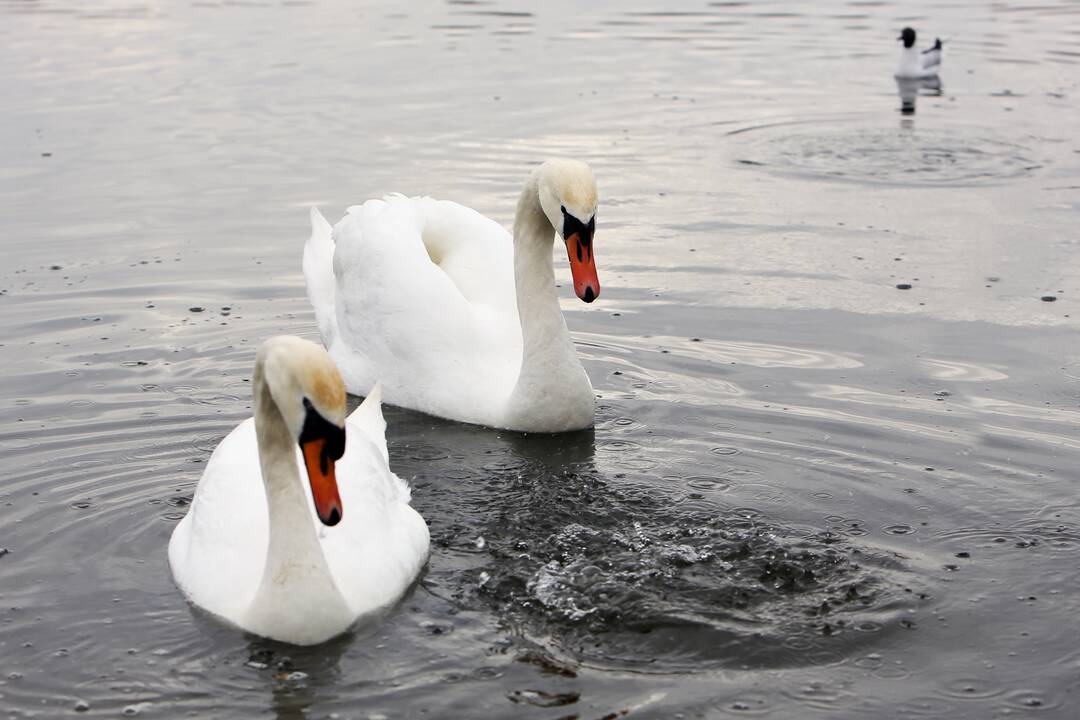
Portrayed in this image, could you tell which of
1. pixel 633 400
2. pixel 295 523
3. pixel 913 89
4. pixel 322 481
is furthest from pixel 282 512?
pixel 913 89

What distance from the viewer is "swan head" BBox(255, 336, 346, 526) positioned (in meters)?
5.49

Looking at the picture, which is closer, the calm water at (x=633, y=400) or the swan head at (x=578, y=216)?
the calm water at (x=633, y=400)

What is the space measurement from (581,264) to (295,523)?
2646 millimetres

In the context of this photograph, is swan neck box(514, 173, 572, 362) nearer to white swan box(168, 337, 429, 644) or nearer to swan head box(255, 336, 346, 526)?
white swan box(168, 337, 429, 644)

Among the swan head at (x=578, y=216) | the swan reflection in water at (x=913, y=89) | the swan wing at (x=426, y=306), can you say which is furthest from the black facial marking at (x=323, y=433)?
the swan reflection in water at (x=913, y=89)

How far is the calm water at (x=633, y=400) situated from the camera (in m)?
5.83

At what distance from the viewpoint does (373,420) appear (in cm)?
761

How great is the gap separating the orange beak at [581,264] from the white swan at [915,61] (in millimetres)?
12562

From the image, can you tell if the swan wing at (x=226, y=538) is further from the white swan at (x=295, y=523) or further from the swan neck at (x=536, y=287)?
the swan neck at (x=536, y=287)

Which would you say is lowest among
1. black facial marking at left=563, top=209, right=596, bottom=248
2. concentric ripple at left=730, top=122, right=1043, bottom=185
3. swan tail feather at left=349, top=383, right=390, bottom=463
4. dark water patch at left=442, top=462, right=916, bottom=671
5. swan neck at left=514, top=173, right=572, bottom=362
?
dark water patch at left=442, top=462, right=916, bottom=671

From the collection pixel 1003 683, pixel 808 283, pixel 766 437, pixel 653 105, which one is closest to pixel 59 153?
pixel 653 105

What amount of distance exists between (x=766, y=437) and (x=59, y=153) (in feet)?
32.1

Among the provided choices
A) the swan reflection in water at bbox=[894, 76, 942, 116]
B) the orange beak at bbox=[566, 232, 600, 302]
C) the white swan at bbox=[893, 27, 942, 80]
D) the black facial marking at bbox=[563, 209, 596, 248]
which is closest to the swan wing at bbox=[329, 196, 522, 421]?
the orange beak at bbox=[566, 232, 600, 302]

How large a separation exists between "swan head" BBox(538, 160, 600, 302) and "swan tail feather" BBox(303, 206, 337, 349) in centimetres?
245
